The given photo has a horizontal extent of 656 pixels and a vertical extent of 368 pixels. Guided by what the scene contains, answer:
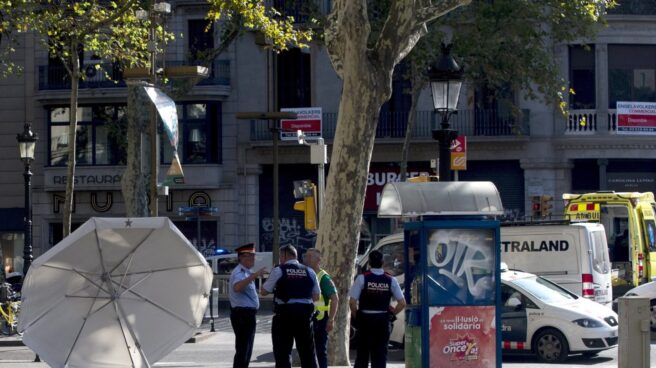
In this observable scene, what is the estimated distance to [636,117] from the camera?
39.0m

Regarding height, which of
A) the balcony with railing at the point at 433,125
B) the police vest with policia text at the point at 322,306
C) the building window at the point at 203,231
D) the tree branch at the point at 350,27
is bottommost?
the building window at the point at 203,231

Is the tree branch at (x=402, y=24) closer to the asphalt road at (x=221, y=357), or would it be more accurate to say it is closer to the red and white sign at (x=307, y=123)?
the asphalt road at (x=221, y=357)

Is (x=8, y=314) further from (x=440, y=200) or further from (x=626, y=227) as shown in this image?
(x=440, y=200)

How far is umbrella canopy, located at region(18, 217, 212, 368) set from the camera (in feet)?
45.1

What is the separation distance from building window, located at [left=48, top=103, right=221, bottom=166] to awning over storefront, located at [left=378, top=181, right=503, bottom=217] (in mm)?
26775

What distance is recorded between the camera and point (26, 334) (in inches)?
536

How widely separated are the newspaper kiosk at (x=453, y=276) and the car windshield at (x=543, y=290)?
4.69 m

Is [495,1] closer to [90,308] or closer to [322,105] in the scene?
[322,105]

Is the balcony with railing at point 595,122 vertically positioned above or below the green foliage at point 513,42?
below

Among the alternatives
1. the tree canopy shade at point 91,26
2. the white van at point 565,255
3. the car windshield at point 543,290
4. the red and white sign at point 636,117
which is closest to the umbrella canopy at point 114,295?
the car windshield at point 543,290

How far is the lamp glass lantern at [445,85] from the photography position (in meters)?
17.6

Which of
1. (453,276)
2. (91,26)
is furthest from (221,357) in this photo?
(91,26)

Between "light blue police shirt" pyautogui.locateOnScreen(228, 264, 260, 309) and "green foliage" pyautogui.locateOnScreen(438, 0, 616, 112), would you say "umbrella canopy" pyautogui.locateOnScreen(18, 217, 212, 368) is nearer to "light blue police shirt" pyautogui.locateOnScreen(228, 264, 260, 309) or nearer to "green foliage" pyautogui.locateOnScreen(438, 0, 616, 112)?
"light blue police shirt" pyautogui.locateOnScreen(228, 264, 260, 309)

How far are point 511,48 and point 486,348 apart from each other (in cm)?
1973
